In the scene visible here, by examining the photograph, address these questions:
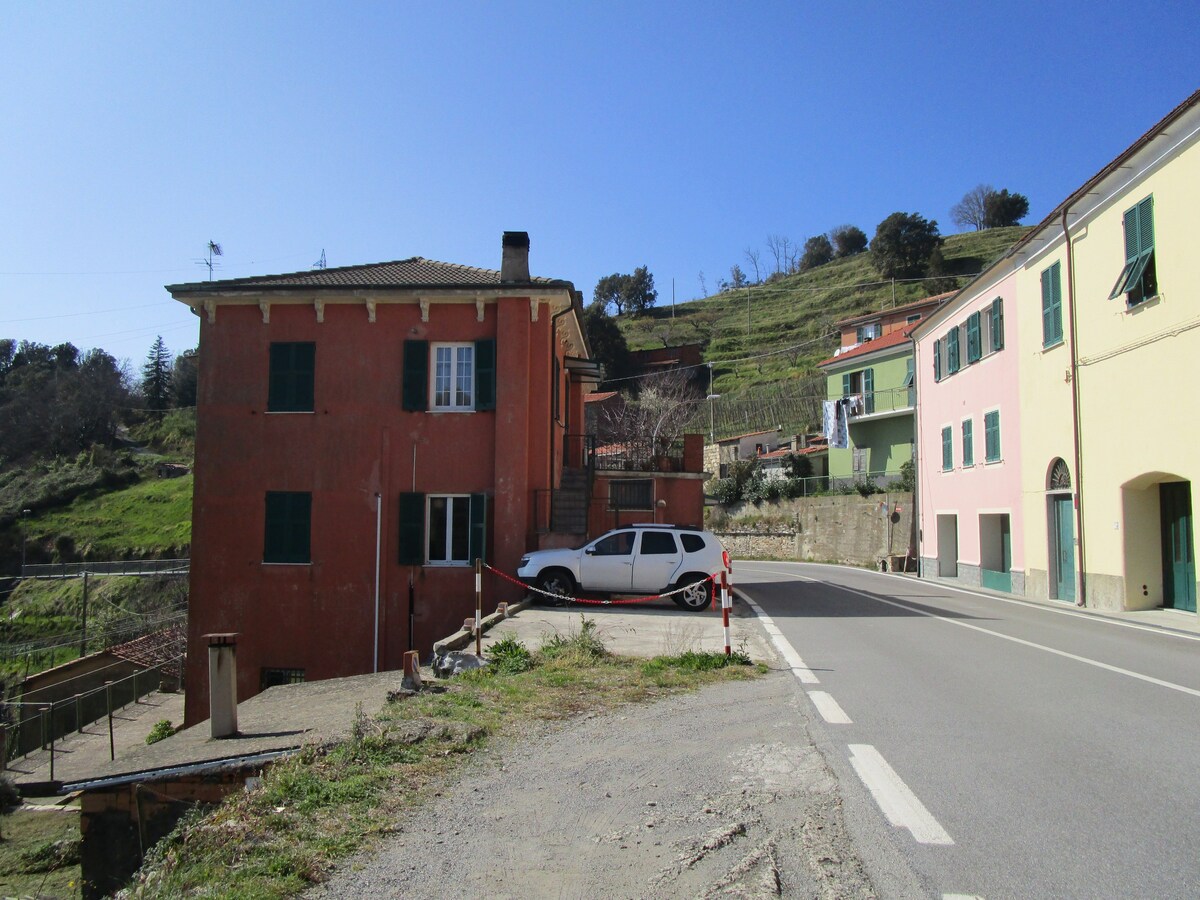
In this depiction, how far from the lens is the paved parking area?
12039 mm

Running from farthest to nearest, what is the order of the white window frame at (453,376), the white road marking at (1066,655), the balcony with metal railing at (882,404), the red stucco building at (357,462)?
1. the balcony with metal railing at (882,404)
2. the white window frame at (453,376)
3. the red stucco building at (357,462)
4. the white road marking at (1066,655)

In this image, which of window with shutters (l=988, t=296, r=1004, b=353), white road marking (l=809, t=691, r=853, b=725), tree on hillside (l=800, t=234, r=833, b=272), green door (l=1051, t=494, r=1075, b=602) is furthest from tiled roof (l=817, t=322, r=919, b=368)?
tree on hillside (l=800, t=234, r=833, b=272)

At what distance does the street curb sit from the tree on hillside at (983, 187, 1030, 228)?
10108 cm

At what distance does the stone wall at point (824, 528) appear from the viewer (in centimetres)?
3725

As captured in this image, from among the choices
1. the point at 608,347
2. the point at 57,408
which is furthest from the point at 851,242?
the point at 57,408

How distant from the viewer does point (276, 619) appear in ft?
62.6

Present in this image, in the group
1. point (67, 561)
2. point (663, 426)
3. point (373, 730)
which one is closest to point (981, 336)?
point (373, 730)

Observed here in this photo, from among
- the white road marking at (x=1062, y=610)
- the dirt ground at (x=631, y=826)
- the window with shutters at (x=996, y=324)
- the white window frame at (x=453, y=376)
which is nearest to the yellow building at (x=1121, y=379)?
the white road marking at (x=1062, y=610)

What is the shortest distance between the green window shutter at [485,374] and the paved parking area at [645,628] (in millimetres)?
4623

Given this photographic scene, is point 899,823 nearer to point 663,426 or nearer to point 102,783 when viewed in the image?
point 102,783

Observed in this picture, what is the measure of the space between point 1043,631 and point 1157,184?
8.48m

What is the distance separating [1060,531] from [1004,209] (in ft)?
310

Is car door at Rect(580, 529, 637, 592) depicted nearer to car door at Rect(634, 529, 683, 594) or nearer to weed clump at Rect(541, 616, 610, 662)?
car door at Rect(634, 529, 683, 594)

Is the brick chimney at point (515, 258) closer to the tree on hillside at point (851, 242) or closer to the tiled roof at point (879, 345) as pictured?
the tiled roof at point (879, 345)
